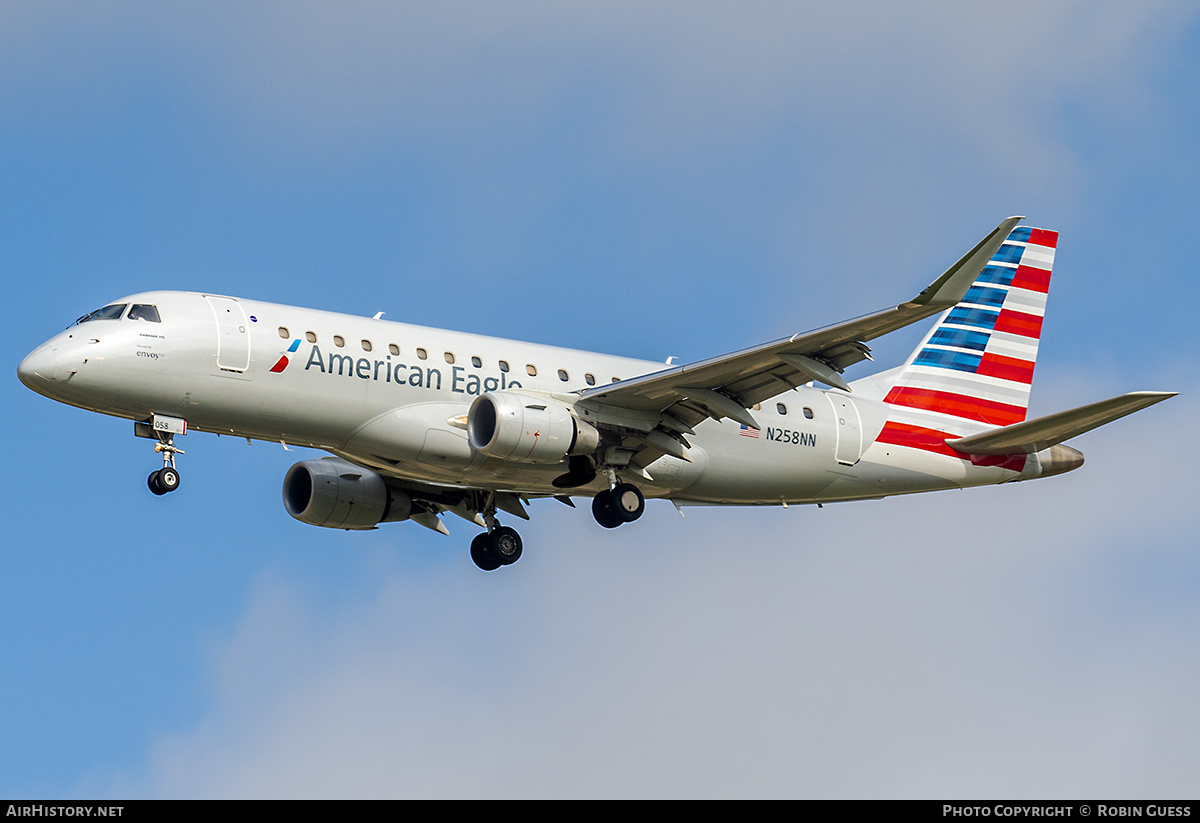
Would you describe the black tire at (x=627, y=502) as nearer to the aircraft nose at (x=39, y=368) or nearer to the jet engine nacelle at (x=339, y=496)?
the jet engine nacelle at (x=339, y=496)

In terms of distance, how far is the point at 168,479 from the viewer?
30.6m

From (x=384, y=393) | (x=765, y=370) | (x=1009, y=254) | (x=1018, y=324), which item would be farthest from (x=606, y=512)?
(x=1009, y=254)

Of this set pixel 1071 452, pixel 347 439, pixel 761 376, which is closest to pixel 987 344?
pixel 1071 452

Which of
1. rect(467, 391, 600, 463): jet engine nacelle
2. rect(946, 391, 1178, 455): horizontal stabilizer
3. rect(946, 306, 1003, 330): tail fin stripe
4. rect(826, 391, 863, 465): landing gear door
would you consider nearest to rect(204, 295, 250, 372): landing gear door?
rect(467, 391, 600, 463): jet engine nacelle

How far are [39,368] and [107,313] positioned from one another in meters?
1.82

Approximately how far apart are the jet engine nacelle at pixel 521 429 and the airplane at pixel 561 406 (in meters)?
→ 0.04

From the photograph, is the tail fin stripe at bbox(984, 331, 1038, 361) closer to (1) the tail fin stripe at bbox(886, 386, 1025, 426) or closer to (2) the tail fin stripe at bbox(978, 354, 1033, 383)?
(2) the tail fin stripe at bbox(978, 354, 1033, 383)

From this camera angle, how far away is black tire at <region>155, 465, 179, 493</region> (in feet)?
100.0

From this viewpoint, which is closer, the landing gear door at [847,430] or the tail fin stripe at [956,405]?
the landing gear door at [847,430]

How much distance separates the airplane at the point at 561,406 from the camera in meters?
30.5

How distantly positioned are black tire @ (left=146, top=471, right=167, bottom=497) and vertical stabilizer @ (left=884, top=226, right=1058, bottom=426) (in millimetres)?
17849

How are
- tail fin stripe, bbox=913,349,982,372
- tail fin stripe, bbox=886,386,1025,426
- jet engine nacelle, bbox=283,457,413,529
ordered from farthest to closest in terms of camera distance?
tail fin stripe, bbox=913,349,982,372 → tail fin stripe, bbox=886,386,1025,426 → jet engine nacelle, bbox=283,457,413,529

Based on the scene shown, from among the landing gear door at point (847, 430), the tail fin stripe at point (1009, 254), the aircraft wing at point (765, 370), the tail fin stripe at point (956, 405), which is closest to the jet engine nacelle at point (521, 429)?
the aircraft wing at point (765, 370)
